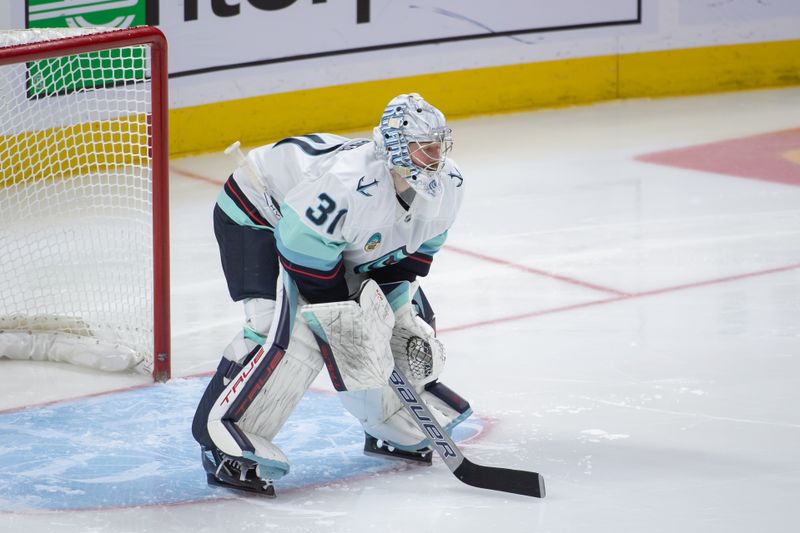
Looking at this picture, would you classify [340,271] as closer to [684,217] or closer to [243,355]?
[243,355]

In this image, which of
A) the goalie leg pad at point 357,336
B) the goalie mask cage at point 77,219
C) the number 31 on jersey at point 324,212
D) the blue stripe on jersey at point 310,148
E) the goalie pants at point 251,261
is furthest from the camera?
the goalie mask cage at point 77,219

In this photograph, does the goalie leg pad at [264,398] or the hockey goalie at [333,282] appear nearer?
the hockey goalie at [333,282]

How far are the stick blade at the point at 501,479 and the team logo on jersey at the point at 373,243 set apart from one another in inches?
21.1

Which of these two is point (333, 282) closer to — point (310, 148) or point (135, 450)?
point (310, 148)

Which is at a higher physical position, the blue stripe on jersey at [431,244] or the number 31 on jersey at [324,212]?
the number 31 on jersey at [324,212]

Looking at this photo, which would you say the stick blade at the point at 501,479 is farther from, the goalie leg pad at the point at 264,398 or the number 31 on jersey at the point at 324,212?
the number 31 on jersey at the point at 324,212

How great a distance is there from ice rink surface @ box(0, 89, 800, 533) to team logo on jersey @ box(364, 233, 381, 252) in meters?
0.56

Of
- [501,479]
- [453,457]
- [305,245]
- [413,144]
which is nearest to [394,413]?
[453,457]

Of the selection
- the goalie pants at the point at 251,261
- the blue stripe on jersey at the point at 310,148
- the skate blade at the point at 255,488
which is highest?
the blue stripe on jersey at the point at 310,148

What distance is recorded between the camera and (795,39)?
842 cm

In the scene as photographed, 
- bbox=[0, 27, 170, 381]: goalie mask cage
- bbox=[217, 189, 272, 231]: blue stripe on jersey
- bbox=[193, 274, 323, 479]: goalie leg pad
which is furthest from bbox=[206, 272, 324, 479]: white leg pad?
bbox=[0, 27, 170, 381]: goalie mask cage

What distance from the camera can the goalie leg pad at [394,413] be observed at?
11.1 ft

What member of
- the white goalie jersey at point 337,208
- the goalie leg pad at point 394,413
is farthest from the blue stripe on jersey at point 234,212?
the goalie leg pad at point 394,413

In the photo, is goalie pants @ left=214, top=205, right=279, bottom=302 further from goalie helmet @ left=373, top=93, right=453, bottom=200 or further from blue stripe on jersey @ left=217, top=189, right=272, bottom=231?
goalie helmet @ left=373, top=93, right=453, bottom=200
